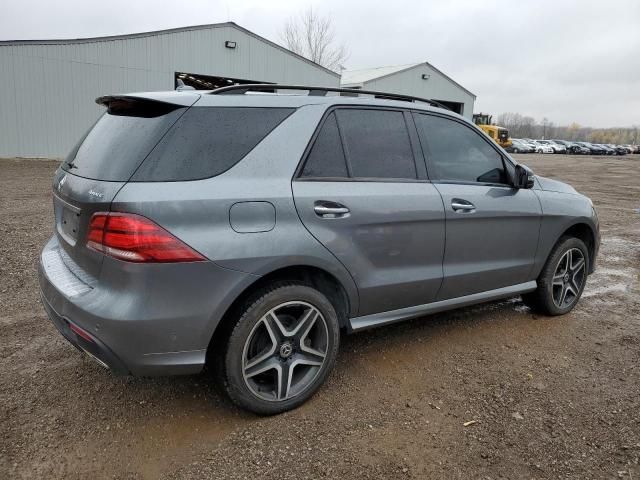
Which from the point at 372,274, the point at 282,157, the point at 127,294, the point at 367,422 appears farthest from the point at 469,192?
the point at 127,294

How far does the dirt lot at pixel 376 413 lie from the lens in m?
2.45

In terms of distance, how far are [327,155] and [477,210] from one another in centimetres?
124

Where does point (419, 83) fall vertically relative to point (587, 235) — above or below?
above

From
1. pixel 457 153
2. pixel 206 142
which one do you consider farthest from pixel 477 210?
pixel 206 142

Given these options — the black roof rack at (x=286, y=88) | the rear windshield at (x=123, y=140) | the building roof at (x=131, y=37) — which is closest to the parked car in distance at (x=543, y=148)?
the building roof at (x=131, y=37)

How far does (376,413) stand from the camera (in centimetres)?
289

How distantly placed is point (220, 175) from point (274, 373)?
3.72 feet

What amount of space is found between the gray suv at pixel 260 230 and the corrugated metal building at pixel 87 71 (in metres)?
15.5

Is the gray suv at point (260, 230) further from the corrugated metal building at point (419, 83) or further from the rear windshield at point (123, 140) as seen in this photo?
the corrugated metal building at point (419, 83)

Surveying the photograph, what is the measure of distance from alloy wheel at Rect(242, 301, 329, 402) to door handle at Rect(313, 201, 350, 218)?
1.66 feet

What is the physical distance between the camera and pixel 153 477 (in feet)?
7.70

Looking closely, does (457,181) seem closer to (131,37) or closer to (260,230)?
(260,230)

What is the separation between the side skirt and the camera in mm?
3129

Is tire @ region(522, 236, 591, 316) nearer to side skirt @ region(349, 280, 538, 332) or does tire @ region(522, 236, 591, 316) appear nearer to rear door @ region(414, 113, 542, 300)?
side skirt @ region(349, 280, 538, 332)
